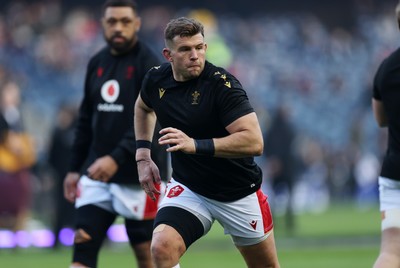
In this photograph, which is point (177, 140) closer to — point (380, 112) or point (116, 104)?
point (380, 112)

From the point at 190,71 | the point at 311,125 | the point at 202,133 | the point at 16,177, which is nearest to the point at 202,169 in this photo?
the point at 202,133

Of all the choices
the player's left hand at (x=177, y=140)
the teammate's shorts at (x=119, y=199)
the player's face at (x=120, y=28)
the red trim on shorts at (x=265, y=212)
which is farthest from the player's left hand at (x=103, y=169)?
the player's left hand at (x=177, y=140)

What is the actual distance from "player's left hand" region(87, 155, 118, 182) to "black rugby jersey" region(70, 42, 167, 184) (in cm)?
6

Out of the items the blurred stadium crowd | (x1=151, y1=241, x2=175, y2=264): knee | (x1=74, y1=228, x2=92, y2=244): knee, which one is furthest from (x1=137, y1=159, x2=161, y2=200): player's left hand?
the blurred stadium crowd

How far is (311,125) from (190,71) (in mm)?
25691

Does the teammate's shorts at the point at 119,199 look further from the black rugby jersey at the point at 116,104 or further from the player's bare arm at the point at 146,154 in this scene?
the player's bare arm at the point at 146,154

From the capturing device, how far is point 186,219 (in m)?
7.48

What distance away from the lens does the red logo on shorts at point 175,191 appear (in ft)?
25.3

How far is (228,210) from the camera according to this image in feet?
25.0

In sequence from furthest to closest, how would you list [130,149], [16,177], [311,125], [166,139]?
[311,125] → [16,177] → [130,149] → [166,139]

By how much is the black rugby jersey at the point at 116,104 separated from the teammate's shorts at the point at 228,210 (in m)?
1.46

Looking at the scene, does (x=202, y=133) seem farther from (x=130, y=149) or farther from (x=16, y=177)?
(x=16, y=177)

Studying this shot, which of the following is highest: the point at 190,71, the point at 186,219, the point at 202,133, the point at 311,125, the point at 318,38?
the point at 190,71

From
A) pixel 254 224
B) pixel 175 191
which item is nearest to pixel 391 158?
pixel 254 224
